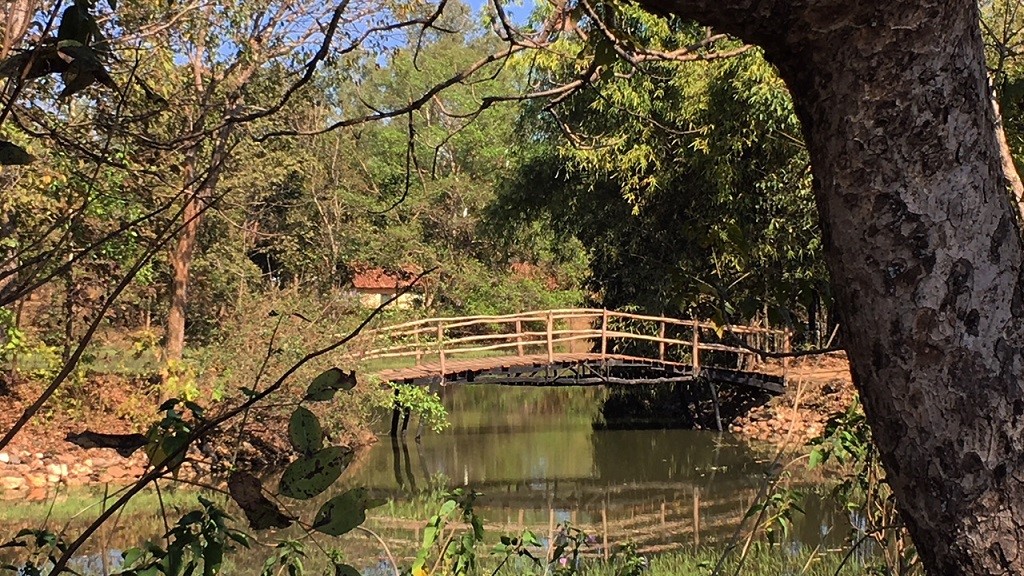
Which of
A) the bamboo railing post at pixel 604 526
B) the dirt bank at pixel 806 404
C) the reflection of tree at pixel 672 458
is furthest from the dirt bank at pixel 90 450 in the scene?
the dirt bank at pixel 806 404

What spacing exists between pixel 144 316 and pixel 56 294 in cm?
248

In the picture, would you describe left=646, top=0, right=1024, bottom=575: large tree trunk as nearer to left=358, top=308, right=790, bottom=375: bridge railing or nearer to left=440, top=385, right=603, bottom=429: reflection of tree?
left=358, top=308, right=790, bottom=375: bridge railing

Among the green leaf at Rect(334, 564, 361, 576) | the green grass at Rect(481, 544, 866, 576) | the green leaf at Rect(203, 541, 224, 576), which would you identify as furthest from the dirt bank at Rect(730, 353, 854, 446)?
the green leaf at Rect(334, 564, 361, 576)

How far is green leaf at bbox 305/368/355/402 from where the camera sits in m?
0.63

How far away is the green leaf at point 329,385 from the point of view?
0.63m

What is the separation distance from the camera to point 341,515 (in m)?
0.62

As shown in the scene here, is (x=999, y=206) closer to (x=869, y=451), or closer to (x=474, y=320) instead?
(x=869, y=451)

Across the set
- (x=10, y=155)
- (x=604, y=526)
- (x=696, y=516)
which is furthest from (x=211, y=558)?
(x=696, y=516)

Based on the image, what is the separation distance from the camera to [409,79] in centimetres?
2234

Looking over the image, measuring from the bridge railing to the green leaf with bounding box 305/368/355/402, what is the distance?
8.36 m

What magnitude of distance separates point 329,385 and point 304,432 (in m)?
0.04

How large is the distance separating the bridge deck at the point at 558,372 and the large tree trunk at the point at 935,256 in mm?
9560

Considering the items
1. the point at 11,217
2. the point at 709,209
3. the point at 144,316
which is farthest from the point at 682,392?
the point at 11,217

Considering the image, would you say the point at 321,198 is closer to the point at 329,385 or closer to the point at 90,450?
the point at 90,450
